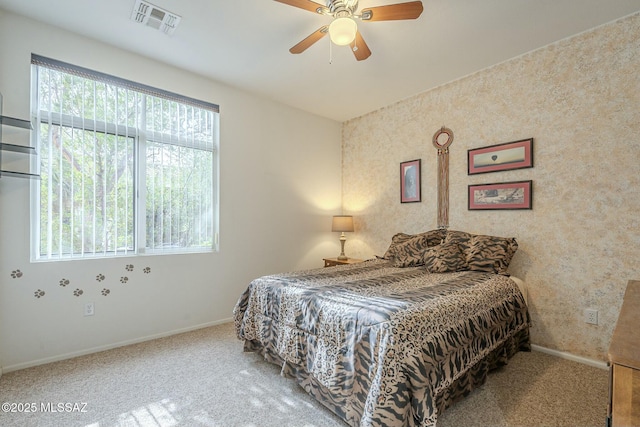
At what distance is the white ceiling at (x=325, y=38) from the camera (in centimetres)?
218

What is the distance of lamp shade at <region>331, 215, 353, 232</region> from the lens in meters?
4.17

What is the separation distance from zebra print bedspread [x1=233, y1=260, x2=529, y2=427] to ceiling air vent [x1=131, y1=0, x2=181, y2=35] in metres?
2.19

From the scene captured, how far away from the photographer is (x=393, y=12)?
1.88m

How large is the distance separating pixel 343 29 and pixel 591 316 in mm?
2911

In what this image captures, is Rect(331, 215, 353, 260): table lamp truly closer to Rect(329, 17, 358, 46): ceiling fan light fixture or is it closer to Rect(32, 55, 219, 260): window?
Rect(32, 55, 219, 260): window

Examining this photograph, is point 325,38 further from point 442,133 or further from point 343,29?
point 442,133

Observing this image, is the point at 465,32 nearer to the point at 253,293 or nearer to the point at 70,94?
the point at 253,293

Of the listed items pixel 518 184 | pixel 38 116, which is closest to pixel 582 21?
pixel 518 184

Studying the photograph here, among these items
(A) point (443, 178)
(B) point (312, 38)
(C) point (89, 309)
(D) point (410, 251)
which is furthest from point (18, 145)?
(A) point (443, 178)

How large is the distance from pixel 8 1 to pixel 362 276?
11.1ft

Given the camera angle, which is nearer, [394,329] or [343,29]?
[394,329]

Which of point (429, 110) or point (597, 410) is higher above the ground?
point (429, 110)

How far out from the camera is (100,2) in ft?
7.06

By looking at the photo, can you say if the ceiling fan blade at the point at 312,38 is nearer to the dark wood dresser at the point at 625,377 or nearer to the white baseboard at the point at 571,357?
the dark wood dresser at the point at 625,377
